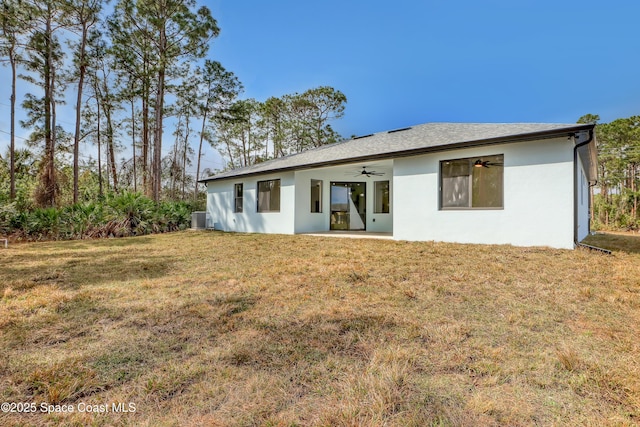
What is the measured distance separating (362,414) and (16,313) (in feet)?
12.9

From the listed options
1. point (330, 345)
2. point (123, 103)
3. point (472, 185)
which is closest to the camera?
point (330, 345)

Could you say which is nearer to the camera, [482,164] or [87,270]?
[87,270]

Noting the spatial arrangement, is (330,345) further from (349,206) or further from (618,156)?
(618,156)

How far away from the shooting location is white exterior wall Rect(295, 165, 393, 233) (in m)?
11.4

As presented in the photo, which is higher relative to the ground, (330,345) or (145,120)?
(145,120)

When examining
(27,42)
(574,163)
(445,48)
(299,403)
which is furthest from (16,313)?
(27,42)

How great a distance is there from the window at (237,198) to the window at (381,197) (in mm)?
6064

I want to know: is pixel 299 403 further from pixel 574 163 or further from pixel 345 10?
pixel 345 10

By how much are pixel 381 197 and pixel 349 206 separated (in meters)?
1.43

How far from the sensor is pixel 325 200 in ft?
41.1

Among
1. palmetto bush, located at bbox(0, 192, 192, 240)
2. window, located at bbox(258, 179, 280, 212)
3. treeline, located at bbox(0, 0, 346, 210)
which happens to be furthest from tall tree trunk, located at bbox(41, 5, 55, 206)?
window, located at bbox(258, 179, 280, 212)

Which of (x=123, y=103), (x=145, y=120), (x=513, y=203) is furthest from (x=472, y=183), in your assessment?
(x=123, y=103)

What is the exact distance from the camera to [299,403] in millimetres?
1786

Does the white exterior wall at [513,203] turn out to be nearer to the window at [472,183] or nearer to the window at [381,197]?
the window at [472,183]
